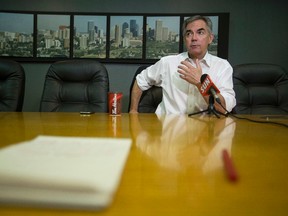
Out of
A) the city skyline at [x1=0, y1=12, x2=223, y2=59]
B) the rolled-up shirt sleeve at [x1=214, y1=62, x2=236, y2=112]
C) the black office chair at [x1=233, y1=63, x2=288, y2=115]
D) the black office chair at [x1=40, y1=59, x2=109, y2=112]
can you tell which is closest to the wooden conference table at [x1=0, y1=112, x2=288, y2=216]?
the rolled-up shirt sleeve at [x1=214, y1=62, x2=236, y2=112]

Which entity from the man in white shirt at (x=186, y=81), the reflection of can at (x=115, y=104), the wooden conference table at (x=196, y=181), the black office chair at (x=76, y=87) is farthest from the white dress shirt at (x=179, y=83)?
the wooden conference table at (x=196, y=181)

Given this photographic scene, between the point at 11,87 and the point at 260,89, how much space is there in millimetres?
1873

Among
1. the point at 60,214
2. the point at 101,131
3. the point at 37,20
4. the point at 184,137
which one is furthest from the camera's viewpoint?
the point at 37,20

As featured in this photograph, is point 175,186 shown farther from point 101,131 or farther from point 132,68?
point 132,68

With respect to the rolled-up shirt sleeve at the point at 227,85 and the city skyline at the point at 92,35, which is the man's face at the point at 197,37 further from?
the city skyline at the point at 92,35

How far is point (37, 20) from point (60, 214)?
2.95 metres

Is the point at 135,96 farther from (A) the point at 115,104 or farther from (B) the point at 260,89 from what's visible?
(B) the point at 260,89

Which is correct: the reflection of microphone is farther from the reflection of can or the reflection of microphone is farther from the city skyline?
the city skyline

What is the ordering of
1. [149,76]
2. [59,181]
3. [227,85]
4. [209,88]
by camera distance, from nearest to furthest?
[59,181] → [209,88] → [227,85] → [149,76]

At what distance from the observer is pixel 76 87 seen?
6.79ft

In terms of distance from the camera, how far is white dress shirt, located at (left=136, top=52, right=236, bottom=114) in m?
1.92

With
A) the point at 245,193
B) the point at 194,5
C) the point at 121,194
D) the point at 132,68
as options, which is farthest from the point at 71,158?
the point at 194,5

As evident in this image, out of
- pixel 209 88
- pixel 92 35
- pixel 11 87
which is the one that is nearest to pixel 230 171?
pixel 209 88

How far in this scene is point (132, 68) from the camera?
115 inches
